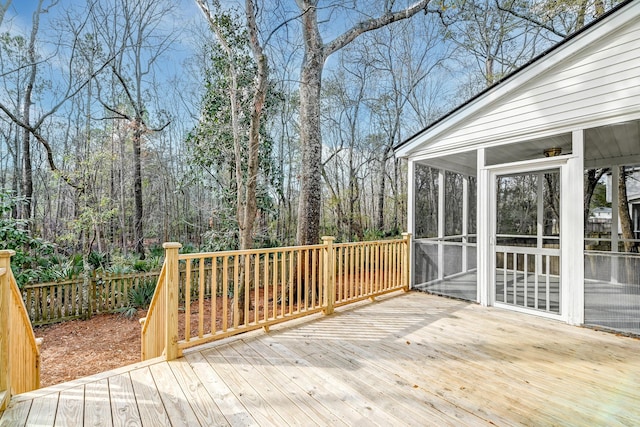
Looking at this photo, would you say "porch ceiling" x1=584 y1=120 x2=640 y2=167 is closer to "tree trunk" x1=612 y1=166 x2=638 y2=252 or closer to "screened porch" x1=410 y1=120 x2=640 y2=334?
"screened porch" x1=410 y1=120 x2=640 y2=334

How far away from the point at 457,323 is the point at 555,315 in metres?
1.32

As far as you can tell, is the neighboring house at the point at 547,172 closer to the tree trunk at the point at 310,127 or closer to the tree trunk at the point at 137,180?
the tree trunk at the point at 310,127

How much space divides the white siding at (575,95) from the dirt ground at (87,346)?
646 centimetres

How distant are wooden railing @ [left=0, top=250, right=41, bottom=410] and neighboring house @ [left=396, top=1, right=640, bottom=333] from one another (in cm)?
506

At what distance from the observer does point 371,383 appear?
229cm

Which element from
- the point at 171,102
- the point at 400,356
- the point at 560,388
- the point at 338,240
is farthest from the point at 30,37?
the point at 560,388

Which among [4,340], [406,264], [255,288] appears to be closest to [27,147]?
[4,340]

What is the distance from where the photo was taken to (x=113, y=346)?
15.8ft

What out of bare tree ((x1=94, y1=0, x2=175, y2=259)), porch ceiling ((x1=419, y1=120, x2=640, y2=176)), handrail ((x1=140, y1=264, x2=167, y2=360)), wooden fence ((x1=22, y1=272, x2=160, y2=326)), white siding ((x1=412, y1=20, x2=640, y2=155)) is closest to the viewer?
handrail ((x1=140, y1=264, x2=167, y2=360))

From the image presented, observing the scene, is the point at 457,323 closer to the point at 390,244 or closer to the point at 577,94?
the point at 390,244

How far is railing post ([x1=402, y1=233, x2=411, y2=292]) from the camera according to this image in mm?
5234

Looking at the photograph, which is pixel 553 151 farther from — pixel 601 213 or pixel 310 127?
pixel 310 127

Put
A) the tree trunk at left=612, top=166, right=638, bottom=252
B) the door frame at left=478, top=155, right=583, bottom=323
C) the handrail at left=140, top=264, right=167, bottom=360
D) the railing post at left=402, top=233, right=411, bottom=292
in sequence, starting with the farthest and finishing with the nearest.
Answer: the tree trunk at left=612, top=166, right=638, bottom=252 < the railing post at left=402, top=233, right=411, bottom=292 < the door frame at left=478, top=155, right=583, bottom=323 < the handrail at left=140, top=264, right=167, bottom=360

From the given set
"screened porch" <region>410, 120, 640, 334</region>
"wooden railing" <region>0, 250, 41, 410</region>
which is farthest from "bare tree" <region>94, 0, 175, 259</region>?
"screened porch" <region>410, 120, 640, 334</region>
